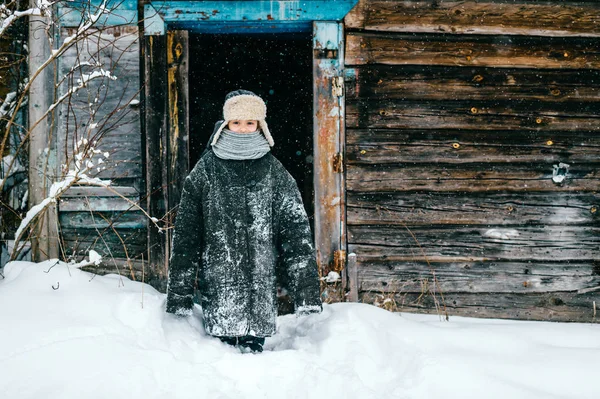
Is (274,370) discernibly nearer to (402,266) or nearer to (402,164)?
(402,266)

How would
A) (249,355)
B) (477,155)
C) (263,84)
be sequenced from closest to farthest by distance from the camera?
(249,355)
(477,155)
(263,84)

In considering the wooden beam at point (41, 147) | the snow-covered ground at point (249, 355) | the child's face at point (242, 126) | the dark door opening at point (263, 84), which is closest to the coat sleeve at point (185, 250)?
the snow-covered ground at point (249, 355)

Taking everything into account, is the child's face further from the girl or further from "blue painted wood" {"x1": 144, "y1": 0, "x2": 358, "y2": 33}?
"blue painted wood" {"x1": 144, "y1": 0, "x2": 358, "y2": 33}

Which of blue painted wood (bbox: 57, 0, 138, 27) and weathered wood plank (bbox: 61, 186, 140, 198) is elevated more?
blue painted wood (bbox: 57, 0, 138, 27)

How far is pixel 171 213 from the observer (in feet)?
12.0

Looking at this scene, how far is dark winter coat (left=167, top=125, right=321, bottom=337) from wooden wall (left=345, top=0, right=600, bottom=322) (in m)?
1.19

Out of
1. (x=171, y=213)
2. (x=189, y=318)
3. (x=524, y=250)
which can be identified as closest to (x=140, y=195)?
(x=171, y=213)

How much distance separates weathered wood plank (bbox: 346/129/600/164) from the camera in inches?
151

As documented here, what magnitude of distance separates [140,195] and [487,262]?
283 cm

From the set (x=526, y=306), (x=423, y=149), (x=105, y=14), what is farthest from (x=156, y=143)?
(x=526, y=306)

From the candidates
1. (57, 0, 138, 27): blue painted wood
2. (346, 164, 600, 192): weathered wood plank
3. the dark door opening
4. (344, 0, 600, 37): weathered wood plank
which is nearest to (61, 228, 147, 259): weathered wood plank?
(57, 0, 138, 27): blue painted wood

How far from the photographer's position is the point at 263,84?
757 centimetres

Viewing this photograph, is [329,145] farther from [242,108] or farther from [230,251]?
[230,251]

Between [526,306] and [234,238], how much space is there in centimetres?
261
